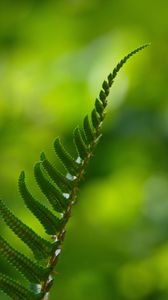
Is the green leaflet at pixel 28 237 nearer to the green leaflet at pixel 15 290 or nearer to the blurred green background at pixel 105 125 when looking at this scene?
the green leaflet at pixel 15 290

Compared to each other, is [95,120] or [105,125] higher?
[105,125]

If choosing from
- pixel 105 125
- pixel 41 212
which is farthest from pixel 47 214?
pixel 105 125

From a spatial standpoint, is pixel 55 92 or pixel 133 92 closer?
pixel 55 92

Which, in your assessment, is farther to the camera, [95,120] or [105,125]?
[105,125]

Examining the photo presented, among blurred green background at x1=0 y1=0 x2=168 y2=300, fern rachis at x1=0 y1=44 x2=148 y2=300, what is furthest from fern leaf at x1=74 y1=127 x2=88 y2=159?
blurred green background at x1=0 y1=0 x2=168 y2=300

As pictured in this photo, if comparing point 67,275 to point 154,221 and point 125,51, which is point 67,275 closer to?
point 154,221

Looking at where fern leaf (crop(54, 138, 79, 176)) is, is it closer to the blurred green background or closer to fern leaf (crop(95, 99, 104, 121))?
fern leaf (crop(95, 99, 104, 121))

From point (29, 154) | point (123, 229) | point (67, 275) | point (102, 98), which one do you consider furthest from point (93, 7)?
point (102, 98)

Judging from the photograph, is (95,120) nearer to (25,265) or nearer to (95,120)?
(95,120)
